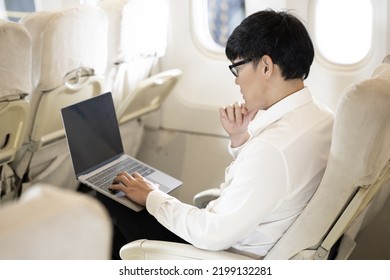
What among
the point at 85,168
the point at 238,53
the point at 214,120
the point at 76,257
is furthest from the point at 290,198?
the point at 214,120

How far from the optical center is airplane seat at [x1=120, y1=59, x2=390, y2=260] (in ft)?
4.60

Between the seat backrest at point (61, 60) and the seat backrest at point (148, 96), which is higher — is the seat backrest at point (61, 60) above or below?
above

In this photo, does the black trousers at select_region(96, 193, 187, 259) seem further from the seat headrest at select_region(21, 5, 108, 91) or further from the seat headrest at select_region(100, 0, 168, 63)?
the seat headrest at select_region(100, 0, 168, 63)

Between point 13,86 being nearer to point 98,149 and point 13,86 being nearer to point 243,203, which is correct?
point 98,149

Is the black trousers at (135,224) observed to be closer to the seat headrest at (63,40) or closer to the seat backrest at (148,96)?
the seat headrest at (63,40)

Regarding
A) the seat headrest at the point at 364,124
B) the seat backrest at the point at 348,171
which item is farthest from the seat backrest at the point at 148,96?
the seat headrest at the point at 364,124

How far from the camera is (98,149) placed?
7.14ft

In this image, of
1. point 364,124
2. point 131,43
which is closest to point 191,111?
point 131,43

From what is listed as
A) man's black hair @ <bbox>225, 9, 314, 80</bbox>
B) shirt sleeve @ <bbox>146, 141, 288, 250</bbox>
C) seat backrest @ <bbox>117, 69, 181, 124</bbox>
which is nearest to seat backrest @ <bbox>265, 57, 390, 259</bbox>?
shirt sleeve @ <bbox>146, 141, 288, 250</bbox>

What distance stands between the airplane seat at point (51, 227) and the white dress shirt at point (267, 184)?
2.85 ft

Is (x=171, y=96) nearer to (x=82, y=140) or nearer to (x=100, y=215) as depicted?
(x=82, y=140)

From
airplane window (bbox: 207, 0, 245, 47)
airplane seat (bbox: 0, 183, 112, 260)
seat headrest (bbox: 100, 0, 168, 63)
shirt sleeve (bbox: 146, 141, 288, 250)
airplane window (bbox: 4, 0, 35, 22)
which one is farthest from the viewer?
airplane window (bbox: 4, 0, 35, 22)

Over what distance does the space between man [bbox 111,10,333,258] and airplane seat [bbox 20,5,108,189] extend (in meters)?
0.74

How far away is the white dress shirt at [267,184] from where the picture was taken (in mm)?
1527
